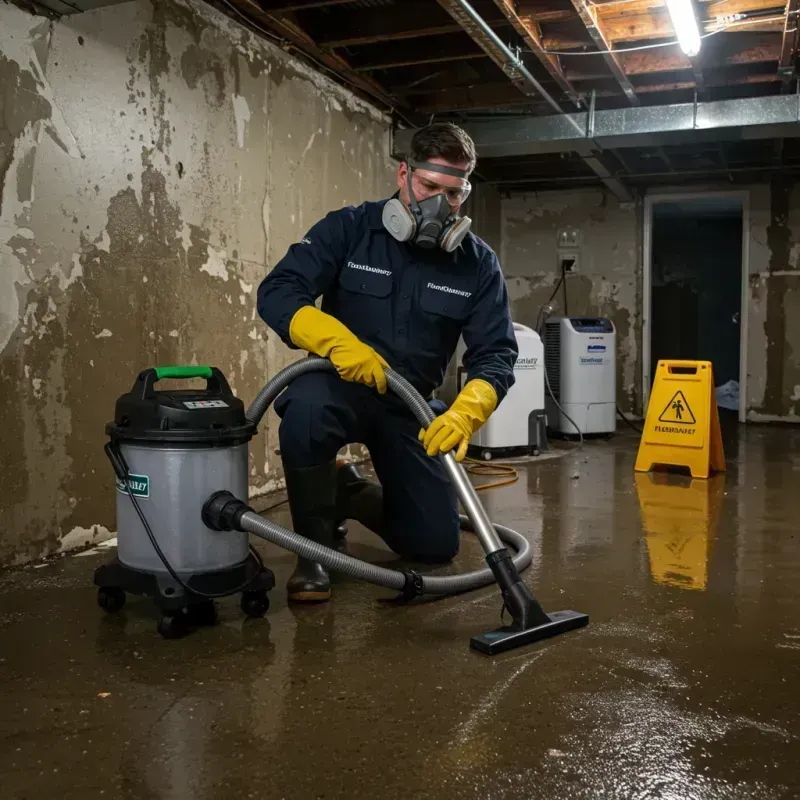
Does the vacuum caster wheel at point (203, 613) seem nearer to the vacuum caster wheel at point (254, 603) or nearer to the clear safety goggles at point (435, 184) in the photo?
the vacuum caster wheel at point (254, 603)

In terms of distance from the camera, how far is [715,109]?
4062mm

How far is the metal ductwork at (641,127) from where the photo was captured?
399 centimetres

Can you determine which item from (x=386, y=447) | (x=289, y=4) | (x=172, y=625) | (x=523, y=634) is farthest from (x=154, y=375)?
(x=289, y=4)

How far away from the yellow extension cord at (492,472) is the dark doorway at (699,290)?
4975 mm

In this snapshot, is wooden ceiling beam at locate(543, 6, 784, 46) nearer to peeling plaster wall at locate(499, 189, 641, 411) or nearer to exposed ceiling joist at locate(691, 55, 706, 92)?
exposed ceiling joist at locate(691, 55, 706, 92)

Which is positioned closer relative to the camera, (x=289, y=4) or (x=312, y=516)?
(x=312, y=516)

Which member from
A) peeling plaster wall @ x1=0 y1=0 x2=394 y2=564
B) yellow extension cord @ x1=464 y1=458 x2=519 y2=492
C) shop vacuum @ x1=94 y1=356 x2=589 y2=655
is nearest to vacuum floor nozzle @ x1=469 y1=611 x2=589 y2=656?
shop vacuum @ x1=94 y1=356 x2=589 y2=655

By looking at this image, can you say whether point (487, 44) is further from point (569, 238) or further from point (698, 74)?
point (569, 238)

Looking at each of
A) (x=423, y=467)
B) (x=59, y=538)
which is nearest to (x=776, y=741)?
(x=423, y=467)

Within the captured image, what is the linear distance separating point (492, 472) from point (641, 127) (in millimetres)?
2012

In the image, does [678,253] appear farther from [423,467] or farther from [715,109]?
[423,467]

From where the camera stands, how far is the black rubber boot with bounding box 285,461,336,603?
6.16 feet

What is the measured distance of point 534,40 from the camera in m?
3.39

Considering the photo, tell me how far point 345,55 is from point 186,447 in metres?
2.68
